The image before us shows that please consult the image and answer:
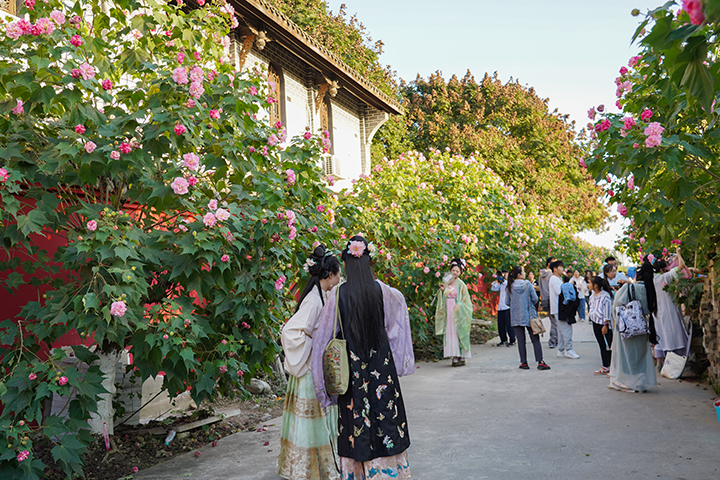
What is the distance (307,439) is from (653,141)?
3540 millimetres

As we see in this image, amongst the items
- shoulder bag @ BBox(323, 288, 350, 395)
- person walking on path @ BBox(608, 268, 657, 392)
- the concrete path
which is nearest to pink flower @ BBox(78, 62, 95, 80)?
shoulder bag @ BBox(323, 288, 350, 395)

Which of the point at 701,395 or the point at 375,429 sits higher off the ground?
the point at 375,429

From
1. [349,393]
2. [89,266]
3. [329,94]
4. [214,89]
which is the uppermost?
[329,94]

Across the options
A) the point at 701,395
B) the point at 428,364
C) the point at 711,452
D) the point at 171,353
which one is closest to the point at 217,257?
the point at 171,353

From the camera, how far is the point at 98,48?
16.8 ft

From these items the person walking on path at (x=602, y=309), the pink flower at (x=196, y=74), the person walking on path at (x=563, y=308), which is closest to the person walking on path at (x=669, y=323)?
the person walking on path at (x=602, y=309)

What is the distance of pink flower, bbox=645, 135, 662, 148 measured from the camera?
12.7 ft

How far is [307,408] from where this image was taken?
492 cm

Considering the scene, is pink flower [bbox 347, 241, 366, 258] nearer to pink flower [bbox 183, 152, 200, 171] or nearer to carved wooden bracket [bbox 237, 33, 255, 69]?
pink flower [bbox 183, 152, 200, 171]

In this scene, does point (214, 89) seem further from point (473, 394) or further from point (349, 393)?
point (473, 394)

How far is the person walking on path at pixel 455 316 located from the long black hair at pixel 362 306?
7611 millimetres

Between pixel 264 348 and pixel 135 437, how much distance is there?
6.28 ft

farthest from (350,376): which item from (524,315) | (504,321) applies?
(504,321)

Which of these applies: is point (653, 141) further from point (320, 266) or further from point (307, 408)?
point (307, 408)
